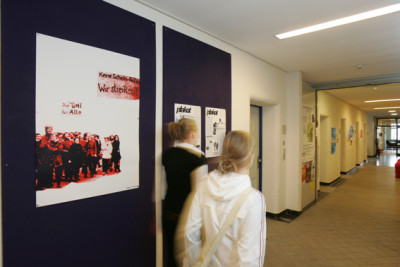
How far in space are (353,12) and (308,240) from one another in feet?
9.95

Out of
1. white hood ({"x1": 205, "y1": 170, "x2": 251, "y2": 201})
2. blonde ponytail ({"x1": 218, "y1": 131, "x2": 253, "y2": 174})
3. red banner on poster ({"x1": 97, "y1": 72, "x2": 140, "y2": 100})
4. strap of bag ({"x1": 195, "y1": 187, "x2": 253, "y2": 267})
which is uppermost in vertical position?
red banner on poster ({"x1": 97, "y1": 72, "x2": 140, "y2": 100})

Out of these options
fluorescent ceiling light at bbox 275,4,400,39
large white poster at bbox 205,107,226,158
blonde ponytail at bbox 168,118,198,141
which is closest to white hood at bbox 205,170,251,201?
blonde ponytail at bbox 168,118,198,141

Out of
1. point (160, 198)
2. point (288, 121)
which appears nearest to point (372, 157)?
point (288, 121)

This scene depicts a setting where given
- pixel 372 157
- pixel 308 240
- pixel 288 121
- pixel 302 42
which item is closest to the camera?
pixel 302 42

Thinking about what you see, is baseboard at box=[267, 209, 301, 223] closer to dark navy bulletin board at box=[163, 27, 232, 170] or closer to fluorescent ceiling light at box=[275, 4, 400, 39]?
dark navy bulletin board at box=[163, 27, 232, 170]

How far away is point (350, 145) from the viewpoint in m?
9.75

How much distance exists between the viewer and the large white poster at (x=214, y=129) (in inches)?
114

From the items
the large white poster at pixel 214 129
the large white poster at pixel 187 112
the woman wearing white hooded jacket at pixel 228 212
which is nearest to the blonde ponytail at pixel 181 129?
the large white poster at pixel 187 112

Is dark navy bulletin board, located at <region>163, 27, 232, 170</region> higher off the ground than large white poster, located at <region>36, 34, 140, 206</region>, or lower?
higher

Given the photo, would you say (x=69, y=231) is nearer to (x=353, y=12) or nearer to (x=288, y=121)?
(x=353, y=12)

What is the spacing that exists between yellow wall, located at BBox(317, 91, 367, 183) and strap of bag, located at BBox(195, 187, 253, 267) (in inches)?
218

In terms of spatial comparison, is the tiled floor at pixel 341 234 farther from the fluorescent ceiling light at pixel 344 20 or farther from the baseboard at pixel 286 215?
the fluorescent ceiling light at pixel 344 20

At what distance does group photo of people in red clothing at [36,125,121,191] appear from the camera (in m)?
1.64

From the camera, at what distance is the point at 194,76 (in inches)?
108
